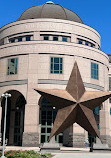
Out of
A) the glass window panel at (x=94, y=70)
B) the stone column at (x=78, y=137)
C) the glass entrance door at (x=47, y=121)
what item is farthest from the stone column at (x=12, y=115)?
the glass window panel at (x=94, y=70)

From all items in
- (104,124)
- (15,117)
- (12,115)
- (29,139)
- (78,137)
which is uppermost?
(12,115)

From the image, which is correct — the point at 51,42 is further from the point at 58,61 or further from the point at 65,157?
the point at 65,157

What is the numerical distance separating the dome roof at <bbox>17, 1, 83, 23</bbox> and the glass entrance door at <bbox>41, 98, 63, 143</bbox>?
17.5 meters

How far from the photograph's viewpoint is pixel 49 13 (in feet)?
149

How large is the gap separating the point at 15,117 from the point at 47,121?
6699 millimetres

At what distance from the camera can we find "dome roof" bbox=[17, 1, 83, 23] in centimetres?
4500

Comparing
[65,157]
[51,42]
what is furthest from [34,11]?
[65,157]

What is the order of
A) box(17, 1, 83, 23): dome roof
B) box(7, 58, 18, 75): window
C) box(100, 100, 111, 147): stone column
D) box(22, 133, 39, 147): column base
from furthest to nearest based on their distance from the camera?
box(17, 1, 83, 23): dome roof < box(100, 100, 111, 147): stone column < box(7, 58, 18, 75): window < box(22, 133, 39, 147): column base

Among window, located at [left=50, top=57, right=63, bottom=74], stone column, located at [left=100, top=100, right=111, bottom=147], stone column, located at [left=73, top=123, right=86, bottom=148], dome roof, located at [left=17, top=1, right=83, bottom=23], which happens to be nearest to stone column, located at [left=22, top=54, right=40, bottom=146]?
window, located at [left=50, top=57, right=63, bottom=74]

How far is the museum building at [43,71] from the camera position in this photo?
3425cm

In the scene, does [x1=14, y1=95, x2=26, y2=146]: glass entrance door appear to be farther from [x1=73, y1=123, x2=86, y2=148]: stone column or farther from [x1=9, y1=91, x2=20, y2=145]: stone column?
[x1=73, y1=123, x2=86, y2=148]: stone column

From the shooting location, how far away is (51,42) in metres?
36.4

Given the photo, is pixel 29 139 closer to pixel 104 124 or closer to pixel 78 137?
pixel 78 137

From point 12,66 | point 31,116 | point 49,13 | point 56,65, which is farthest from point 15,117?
point 49,13
